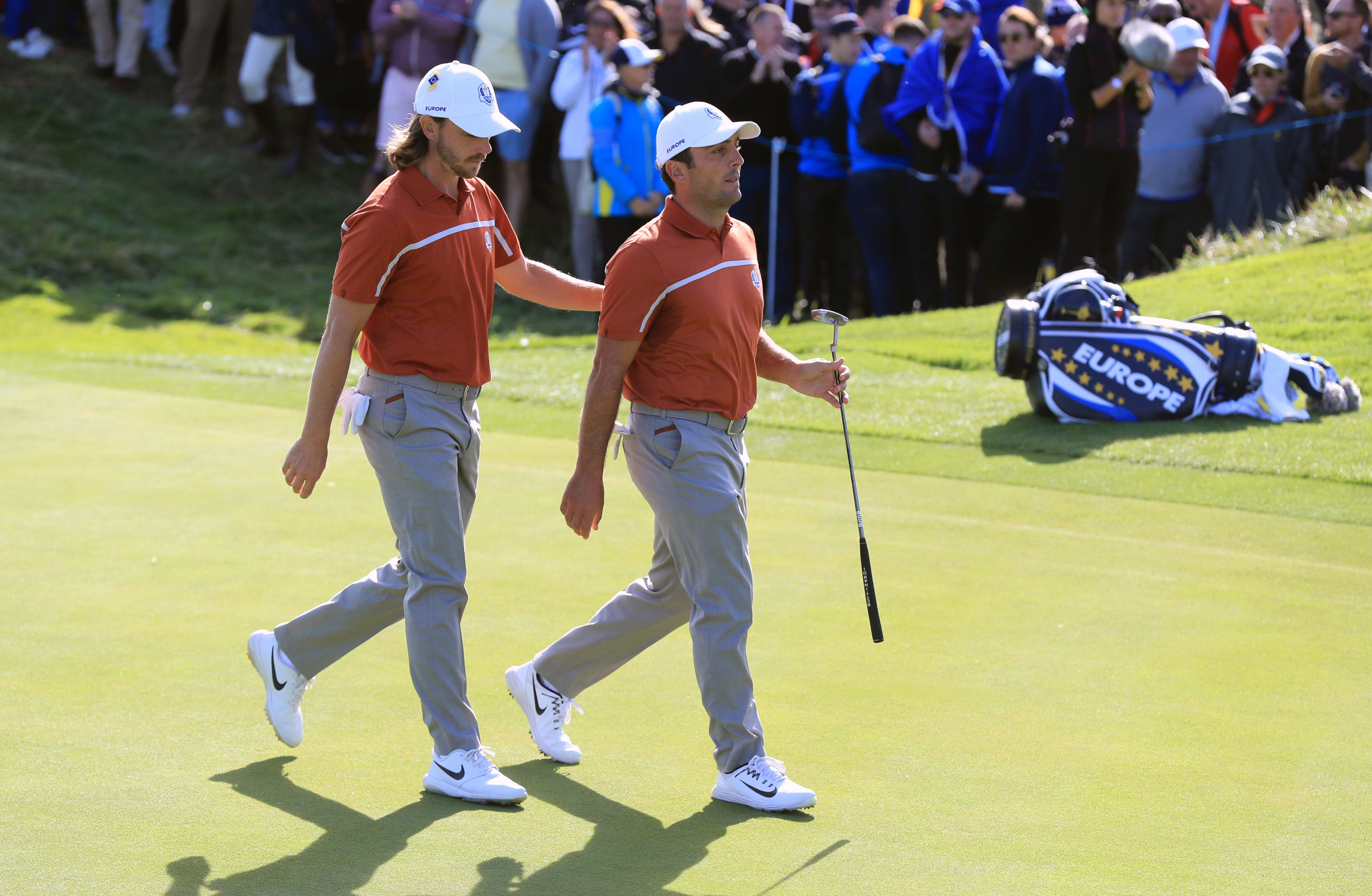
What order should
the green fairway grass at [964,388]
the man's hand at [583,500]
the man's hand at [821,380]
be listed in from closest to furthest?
1. the man's hand at [583,500]
2. the man's hand at [821,380]
3. the green fairway grass at [964,388]

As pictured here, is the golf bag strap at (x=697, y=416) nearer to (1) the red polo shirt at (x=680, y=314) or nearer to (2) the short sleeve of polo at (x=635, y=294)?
(1) the red polo shirt at (x=680, y=314)

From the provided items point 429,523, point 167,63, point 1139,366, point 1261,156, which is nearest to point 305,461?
point 429,523

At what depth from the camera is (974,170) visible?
13414mm

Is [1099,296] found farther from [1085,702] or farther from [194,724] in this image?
[194,724]

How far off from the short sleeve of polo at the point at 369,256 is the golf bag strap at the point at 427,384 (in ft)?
0.77

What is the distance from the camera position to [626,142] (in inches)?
546

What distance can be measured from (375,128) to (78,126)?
3446 millimetres

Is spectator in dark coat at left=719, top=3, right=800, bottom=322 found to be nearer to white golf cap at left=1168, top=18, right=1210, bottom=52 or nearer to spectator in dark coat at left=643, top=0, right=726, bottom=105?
spectator in dark coat at left=643, top=0, right=726, bottom=105

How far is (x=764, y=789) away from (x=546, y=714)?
2.59ft

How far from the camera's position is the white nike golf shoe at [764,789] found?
434 cm

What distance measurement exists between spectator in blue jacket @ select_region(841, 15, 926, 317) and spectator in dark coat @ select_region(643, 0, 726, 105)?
1406 mm

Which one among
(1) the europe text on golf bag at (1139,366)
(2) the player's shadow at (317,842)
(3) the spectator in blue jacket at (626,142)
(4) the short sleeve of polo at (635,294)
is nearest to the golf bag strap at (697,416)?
(4) the short sleeve of polo at (635,294)

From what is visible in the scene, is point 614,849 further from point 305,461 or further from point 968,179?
point 968,179

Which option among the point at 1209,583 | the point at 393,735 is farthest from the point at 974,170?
the point at 393,735
